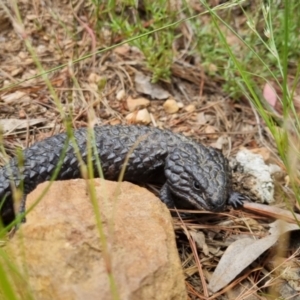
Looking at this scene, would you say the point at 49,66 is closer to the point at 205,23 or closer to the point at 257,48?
the point at 205,23

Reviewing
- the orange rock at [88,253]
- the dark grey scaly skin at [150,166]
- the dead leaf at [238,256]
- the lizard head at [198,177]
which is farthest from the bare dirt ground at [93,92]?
the orange rock at [88,253]

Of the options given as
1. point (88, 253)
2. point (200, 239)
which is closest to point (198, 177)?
point (200, 239)

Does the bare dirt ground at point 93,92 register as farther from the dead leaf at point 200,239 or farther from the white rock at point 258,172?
the dead leaf at point 200,239

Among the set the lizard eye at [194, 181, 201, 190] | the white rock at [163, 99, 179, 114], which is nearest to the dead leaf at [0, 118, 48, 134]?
the white rock at [163, 99, 179, 114]

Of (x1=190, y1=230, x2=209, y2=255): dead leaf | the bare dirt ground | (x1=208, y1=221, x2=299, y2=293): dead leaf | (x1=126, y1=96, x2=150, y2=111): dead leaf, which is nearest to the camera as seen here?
(x1=208, y1=221, x2=299, y2=293): dead leaf

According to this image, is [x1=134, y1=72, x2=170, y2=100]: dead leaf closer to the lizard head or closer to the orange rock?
the lizard head

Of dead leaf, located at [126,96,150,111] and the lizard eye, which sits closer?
the lizard eye

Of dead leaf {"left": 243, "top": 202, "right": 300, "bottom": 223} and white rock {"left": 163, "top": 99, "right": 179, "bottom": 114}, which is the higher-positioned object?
white rock {"left": 163, "top": 99, "right": 179, "bottom": 114}
